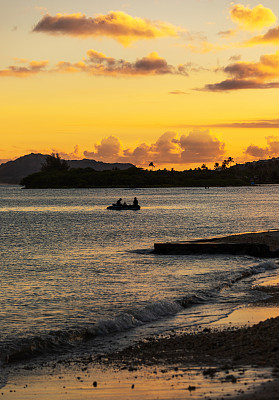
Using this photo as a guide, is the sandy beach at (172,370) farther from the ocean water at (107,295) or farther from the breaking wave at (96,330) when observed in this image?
the ocean water at (107,295)

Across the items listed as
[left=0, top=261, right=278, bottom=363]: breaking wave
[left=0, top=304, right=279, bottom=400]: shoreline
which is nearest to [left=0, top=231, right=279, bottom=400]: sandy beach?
[left=0, top=304, right=279, bottom=400]: shoreline

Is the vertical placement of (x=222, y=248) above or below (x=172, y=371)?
below

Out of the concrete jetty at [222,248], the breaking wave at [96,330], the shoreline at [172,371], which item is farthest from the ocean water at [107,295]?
the shoreline at [172,371]

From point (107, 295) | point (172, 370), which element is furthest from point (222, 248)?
point (172, 370)

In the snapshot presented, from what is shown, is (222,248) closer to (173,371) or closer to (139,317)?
(139,317)

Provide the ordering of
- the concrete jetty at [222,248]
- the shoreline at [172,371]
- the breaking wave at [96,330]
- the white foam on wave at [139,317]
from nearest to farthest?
the shoreline at [172,371] → the breaking wave at [96,330] → the white foam on wave at [139,317] → the concrete jetty at [222,248]

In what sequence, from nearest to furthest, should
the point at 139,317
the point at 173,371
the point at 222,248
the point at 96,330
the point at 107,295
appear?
1. the point at 173,371
2. the point at 96,330
3. the point at 139,317
4. the point at 107,295
5. the point at 222,248

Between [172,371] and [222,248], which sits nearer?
[172,371]

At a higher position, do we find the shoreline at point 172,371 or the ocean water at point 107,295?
the shoreline at point 172,371

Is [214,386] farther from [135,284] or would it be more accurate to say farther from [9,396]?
[135,284]

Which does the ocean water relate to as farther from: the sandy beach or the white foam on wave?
the sandy beach

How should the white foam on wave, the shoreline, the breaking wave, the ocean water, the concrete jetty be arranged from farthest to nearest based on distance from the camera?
the concrete jetty → the white foam on wave → the ocean water → the breaking wave → the shoreline

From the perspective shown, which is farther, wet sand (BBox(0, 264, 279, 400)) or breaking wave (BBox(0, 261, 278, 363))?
breaking wave (BBox(0, 261, 278, 363))

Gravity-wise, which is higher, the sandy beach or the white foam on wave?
the sandy beach
